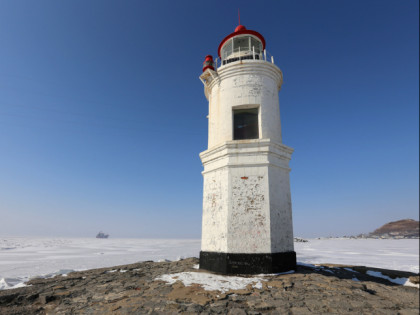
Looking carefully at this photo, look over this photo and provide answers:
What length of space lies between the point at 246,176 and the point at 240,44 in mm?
6037

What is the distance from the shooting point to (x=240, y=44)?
31.7ft

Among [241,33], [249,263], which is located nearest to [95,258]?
[249,263]

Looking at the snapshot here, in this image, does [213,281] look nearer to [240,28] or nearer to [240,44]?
[240,44]

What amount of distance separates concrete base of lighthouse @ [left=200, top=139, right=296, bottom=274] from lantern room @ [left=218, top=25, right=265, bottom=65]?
4139mm

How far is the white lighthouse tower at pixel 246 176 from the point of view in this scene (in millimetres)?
6426

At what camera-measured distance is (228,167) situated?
697cm

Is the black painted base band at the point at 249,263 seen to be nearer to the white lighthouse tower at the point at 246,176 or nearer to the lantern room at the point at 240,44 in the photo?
the white lighthouse tower at the point at 246,176

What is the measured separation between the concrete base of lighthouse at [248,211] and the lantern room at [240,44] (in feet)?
13.6

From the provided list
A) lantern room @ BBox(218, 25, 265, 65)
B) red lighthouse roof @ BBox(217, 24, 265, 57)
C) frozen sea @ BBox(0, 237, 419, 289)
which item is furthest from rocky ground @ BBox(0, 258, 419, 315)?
red lighthouse roof @ BBox(217, 24, 265, 57)

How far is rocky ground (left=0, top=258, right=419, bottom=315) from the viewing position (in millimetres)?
3840

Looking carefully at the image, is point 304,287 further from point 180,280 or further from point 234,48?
point 234,48

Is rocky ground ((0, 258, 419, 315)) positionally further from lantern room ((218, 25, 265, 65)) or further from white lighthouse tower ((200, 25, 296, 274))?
lantern room ((218, 25, 265, 65))

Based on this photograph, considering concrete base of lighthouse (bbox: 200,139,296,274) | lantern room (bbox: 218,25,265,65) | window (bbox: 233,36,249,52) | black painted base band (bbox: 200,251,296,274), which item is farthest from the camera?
window (bbox: 233,36,249,52)

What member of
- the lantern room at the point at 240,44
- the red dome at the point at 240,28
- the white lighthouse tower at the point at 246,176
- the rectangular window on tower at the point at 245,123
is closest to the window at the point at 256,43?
the lantern room at the point at 240,44
